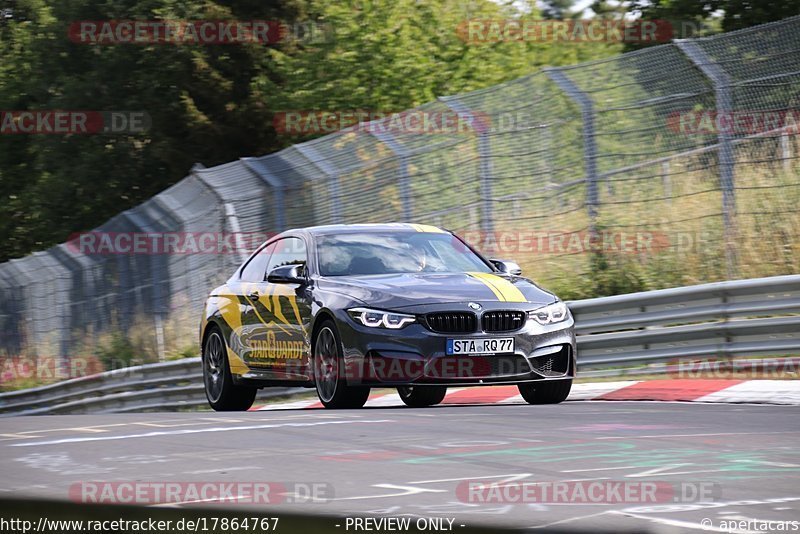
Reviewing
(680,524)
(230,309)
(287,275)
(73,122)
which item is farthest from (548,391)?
(73,122)

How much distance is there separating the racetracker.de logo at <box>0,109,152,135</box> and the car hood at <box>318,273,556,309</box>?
107 ft

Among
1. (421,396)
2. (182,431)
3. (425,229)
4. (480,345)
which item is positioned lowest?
(182,431)

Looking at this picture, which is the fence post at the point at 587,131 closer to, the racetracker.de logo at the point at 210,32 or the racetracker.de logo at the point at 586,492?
the racetracker.de logo at the point at 586,492

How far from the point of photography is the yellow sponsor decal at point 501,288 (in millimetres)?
11219

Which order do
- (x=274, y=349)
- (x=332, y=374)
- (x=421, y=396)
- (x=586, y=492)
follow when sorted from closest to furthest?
(x=586, y=492) → (x=332, y=374) → (x=274, y=349) → (x=421, y=396)

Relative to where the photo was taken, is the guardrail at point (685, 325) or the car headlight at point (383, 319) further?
the guardrail at point (685, 325)

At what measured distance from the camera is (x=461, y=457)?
7625 mm

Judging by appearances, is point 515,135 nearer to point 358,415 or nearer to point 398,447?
point 358,415

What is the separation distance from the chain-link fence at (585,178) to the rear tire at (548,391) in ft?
11.8

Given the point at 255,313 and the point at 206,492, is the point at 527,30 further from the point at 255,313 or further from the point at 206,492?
the point at 206,492

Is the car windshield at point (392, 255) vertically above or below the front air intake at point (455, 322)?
above

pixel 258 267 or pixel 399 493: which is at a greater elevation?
pixel 258 267

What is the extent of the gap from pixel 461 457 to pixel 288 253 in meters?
5.25

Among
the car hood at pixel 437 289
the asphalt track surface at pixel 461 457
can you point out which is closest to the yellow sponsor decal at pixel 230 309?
the car hood at pixel 437 289
